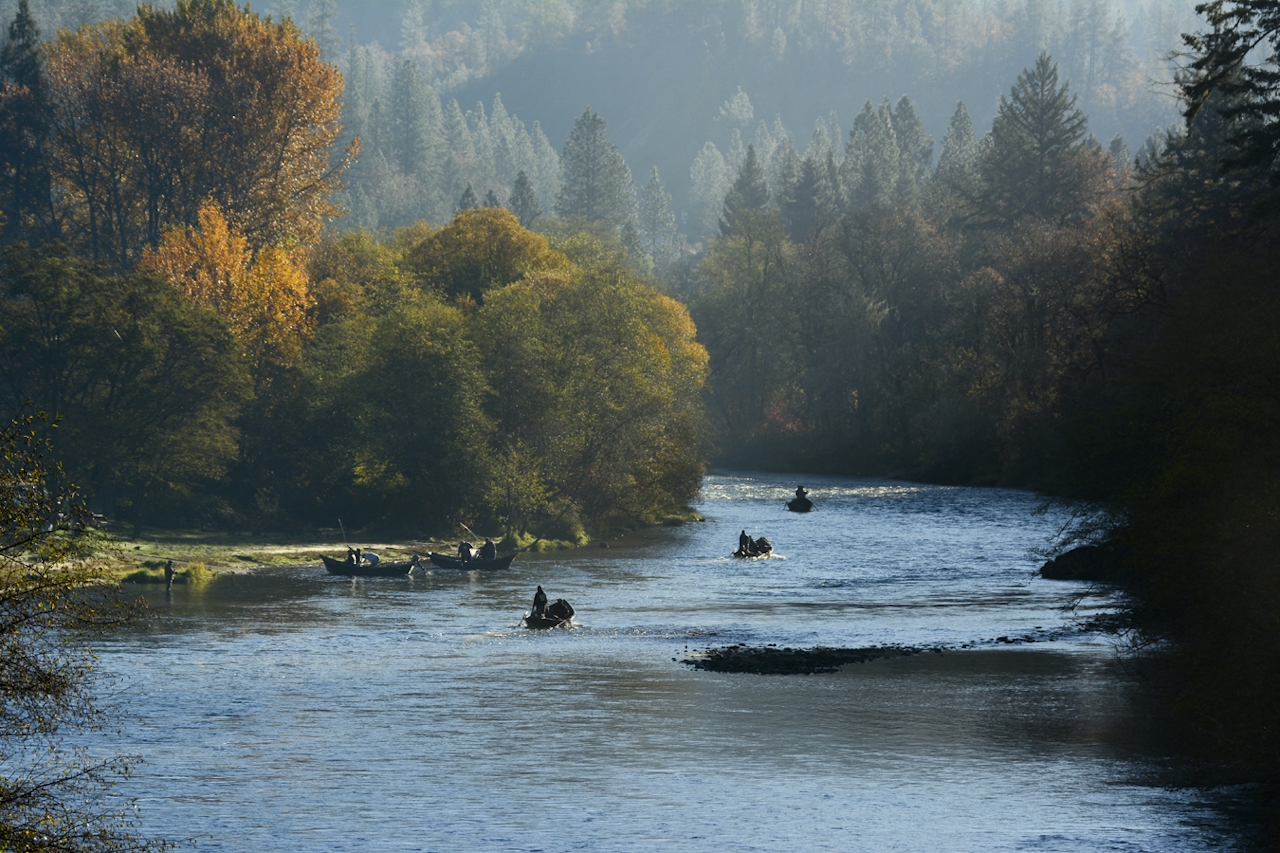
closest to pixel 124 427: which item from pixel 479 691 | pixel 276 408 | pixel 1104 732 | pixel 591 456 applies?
pixel 276 408

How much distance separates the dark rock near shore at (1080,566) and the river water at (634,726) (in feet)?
6.34

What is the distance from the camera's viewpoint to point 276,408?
86.4 m

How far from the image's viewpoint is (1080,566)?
6419cm

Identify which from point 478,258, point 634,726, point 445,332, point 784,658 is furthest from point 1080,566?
point 478,258

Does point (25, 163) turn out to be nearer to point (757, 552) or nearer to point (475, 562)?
point (475, 562)

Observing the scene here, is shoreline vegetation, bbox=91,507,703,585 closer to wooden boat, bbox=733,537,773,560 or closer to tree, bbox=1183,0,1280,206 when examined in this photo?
wooden boat, bbox=733,537,773,560

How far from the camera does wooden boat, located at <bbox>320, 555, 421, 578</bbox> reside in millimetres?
A: 68062

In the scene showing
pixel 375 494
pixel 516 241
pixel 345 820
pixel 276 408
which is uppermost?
pixel 516 241

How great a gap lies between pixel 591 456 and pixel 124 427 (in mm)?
28120

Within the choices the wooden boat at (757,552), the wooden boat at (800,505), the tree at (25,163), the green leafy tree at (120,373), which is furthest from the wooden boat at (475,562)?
the tree at (25,163)

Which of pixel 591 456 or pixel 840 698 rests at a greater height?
pixel 591 456

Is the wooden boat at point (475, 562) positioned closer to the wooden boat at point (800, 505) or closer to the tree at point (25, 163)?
the wooden boat at point (800, 505)

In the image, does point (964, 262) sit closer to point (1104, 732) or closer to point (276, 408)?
point (276, 408)

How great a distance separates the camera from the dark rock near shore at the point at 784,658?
43.1m
